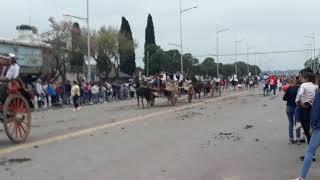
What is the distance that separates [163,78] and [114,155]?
24264 mm

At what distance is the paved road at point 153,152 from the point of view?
11211mm

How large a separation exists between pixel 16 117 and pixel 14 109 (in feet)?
0.67

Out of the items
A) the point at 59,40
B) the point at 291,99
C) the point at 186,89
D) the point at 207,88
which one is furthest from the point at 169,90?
the point at 59,40

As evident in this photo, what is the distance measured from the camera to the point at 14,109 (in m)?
15.5

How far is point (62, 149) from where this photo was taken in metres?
14.5

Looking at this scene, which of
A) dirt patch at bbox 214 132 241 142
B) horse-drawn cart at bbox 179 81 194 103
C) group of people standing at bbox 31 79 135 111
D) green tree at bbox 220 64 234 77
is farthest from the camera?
green tree at bbox 220 64 234 77

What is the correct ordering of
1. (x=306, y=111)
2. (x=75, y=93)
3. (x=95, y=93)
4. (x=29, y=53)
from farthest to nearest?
(x=29, y=53) < (x=95, y=93) < (x=75, y=93) < (x=306, y=111)

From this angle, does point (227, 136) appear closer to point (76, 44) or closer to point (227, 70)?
point (76, 44)

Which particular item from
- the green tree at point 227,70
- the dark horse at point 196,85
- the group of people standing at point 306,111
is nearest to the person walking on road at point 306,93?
the group of people standing at point 306,111

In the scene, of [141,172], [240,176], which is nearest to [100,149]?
[141,172]

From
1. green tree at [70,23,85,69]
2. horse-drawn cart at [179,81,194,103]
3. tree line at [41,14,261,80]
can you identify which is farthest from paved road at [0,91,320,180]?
green tree at [70,23,85,69]

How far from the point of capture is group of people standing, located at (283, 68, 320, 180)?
32.4ft

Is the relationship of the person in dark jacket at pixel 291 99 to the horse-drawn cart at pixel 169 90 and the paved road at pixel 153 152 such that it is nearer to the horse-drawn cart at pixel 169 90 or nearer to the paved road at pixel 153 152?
the paved road at pixel 153 152

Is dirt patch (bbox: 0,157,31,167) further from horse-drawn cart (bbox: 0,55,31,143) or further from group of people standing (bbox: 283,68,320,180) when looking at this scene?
group of people standing (bbox: 283,68,320,180)
